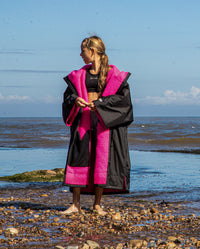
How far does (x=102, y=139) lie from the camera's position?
510 centimetres

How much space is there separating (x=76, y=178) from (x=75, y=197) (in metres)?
0.28

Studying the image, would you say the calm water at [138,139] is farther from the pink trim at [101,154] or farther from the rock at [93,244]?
the rock at [93,244]

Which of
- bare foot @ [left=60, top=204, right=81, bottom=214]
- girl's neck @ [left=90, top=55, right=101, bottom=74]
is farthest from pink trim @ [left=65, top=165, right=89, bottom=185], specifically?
girl's neck @ [left=90, top=55, right=101, bottom=74]

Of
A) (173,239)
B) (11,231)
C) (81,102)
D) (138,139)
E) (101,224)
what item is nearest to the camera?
(173,239)

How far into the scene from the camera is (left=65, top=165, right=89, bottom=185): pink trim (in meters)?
5.16

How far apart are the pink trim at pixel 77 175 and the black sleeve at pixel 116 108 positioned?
642 mm

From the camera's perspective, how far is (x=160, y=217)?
5125mm

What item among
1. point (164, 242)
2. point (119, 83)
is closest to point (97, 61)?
point (119, 83)

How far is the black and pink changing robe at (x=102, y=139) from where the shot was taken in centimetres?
508

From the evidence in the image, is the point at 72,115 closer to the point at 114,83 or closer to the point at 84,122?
the point at 84,122

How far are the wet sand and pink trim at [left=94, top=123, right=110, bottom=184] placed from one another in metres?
0.47

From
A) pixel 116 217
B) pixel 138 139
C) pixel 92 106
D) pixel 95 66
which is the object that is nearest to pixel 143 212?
pixel 116 217

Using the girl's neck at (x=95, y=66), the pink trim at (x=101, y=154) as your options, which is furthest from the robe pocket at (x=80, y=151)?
the girl's neck at (x=95, y=66)

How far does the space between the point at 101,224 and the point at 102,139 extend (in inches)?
39.2
